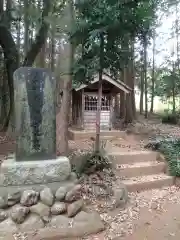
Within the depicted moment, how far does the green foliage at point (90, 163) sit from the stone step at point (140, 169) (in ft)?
2.57

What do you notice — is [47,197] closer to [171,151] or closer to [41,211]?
[41,211]

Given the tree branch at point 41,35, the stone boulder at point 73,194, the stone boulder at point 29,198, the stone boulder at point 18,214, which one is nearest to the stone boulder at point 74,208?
the stone boulder at point 73,194

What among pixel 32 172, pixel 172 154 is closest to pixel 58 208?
pixel 32 172

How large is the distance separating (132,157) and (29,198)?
441 cm

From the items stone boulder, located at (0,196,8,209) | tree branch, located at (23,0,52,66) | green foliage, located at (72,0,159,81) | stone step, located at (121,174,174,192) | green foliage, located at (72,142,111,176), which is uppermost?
tree branch, located at (23,0,52,66)

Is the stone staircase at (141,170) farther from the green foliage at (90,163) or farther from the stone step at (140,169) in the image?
the green foliage at (90,163)

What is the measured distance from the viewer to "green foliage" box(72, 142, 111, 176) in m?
6.27

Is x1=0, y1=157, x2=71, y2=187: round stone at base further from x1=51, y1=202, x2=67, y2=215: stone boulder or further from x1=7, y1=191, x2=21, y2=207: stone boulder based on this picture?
x1=51, y1=202, x2=67, y2=215: stone boulder

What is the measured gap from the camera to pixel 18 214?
425cm

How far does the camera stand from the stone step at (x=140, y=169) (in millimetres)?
7293

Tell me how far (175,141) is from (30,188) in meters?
6.11

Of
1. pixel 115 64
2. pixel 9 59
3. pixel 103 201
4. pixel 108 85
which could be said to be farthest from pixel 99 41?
pixel 108 85

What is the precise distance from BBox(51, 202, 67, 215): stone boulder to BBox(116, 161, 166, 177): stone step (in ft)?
9.35

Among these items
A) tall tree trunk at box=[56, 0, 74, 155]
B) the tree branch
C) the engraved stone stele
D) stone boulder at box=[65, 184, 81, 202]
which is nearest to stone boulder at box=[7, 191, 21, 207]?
the engraved stone stele
